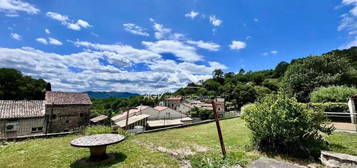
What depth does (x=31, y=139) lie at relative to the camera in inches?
294

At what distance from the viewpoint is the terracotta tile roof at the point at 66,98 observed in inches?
719

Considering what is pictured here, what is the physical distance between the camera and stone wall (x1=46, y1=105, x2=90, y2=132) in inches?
698

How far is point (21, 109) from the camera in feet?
55.1

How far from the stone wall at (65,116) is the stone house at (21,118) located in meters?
0.94

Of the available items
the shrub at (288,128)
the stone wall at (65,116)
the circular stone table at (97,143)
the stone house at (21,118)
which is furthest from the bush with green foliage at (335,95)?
the stone house at (21,118)

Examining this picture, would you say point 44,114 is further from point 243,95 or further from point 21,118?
point 243,95

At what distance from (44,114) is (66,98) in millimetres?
2644

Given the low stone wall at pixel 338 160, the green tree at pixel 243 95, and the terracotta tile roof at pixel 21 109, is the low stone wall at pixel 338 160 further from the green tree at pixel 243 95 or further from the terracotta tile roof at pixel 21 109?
the green tree at pixel 243 95

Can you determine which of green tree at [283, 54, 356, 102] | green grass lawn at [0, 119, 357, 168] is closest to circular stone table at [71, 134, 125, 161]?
green grass lawn at [0, 119, 357, 168]

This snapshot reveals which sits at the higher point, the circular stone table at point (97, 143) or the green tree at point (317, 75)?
the green tree at point (317, 75)

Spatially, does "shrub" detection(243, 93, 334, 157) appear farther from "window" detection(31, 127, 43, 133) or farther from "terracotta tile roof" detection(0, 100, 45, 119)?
"window" detection(31, 127, 43, 133)

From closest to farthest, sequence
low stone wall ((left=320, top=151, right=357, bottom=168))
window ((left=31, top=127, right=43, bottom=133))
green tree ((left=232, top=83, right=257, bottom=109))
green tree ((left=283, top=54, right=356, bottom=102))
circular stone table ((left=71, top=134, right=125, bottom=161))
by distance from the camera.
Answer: low stone wall ((left=320, top=151, right=357, bottom=168))
circular stone table ((left=71, top=134, right=125, bottom=161))
window ((left=31, top=127, right=43, bottom=133))
green tree ((left=283, top=54, right=356, bottom=102))
green tree ((left=232, top=83, right=257, bottom=109))

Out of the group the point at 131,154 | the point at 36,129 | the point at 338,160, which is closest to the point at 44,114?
the point at 36,129

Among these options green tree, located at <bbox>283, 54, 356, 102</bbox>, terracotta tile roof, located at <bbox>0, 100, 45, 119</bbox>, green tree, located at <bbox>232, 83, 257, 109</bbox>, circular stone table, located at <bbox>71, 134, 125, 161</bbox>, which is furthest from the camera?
green tree, located at <bbox>232, 83, 257, 109</bbox>
